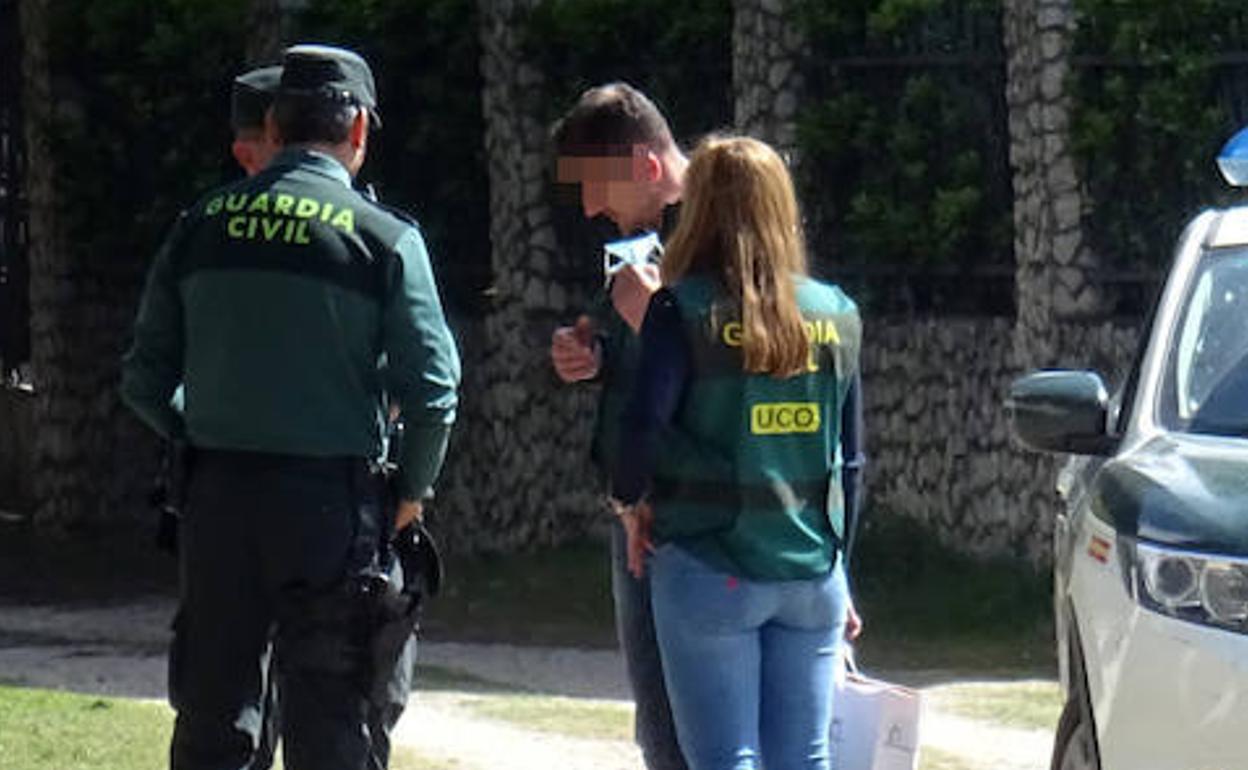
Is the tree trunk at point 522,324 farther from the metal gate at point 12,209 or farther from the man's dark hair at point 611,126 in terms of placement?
the man's dark hair at point 611,126

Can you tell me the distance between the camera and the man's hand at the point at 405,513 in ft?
20.9

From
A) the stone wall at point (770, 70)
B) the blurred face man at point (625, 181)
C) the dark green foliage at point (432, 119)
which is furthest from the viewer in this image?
the dark green foliage at point (432, 119)

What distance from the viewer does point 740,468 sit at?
6.00m

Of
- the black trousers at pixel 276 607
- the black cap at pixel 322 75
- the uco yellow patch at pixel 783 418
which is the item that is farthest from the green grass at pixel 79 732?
the uco yellow patch at pixel 783 418

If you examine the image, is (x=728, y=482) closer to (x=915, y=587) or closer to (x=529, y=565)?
(x=915, y=587)

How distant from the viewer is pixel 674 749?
6.61 m

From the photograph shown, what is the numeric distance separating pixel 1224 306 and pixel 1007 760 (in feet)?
9.72

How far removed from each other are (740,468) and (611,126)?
92 cm

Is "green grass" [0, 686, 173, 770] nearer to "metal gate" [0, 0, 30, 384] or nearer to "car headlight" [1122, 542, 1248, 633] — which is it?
"car headlight" [1122, 542, 1248, 633]

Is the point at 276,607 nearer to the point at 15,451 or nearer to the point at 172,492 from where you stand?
the point at 172,492

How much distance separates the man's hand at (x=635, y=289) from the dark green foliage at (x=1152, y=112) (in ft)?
20.7

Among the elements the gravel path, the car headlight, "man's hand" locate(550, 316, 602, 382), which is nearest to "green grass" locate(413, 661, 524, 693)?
the gravel path

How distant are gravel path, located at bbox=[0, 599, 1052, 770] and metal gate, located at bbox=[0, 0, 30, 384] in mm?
2547

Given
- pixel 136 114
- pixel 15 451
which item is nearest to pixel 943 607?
pixel 136 114
